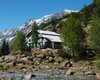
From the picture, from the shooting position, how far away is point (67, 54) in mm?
56156

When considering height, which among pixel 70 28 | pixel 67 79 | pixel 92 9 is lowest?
pixel 67 79

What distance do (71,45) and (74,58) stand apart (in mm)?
4023

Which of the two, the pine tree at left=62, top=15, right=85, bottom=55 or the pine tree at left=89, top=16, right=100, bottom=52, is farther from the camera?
the pine tree at left=62, top=15, right=85, bottom=55

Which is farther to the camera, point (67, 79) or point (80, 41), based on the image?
point (80, 41)

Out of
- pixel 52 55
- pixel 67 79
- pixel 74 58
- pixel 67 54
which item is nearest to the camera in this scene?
pixel 67 79

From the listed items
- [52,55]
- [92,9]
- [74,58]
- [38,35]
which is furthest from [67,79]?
[92,9]

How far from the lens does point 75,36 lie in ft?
180

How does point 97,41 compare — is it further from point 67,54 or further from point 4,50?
point 4,50

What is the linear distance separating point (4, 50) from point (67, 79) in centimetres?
6117

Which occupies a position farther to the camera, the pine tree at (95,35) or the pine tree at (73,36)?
the pine tree at (73,36)

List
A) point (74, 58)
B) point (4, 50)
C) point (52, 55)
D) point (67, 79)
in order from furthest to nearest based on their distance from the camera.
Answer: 1. point (4, 50)
2. point (52, 55)
3. point (74, 58)
4. point (67, 79)

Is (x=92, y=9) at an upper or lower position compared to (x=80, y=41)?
upper

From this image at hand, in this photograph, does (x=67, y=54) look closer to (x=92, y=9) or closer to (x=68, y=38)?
(x=68, y=38)

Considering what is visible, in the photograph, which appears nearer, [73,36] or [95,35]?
[95,35]
